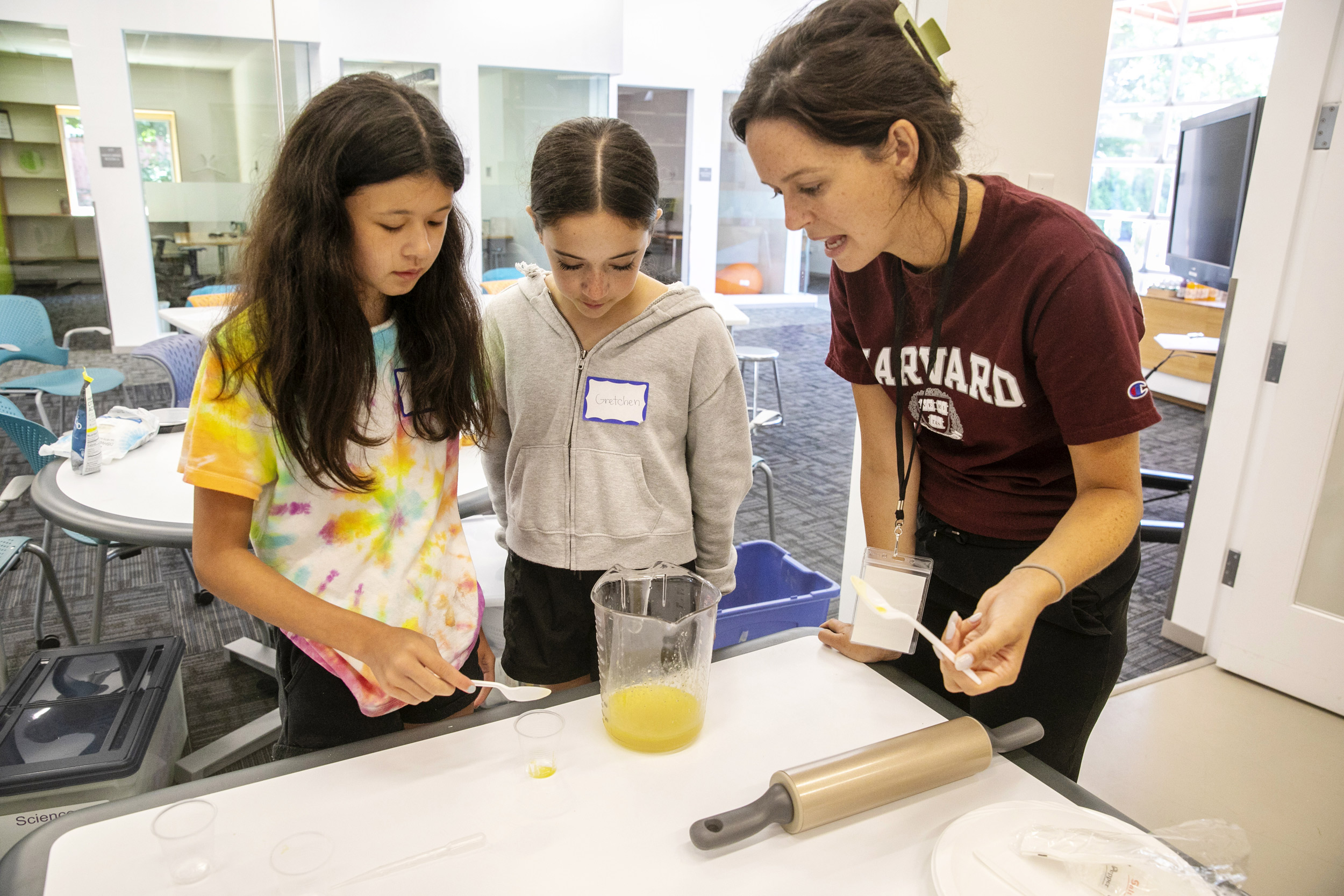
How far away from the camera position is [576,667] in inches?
58.3

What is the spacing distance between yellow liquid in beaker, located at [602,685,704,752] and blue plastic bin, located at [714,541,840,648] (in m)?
0.71

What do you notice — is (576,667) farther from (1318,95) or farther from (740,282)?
(740,282)

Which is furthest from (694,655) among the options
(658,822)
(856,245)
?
(856,245)

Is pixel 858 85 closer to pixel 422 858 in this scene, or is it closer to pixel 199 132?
pixel 422 858

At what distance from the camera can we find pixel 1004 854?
2.56 ft

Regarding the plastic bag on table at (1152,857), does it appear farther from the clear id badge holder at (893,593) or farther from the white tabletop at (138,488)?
the white tabletop at (138,488)

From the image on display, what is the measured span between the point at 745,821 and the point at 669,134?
21.0 ft

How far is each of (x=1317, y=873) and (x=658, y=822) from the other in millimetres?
1896

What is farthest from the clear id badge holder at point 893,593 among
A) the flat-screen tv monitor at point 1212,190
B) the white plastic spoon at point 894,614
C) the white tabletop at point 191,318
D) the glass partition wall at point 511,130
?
the glass partition wall at point 511,130

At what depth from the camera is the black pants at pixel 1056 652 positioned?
1122 millimetres

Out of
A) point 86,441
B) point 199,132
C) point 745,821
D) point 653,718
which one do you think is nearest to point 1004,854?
point 745,821

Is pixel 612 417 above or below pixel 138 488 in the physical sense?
above

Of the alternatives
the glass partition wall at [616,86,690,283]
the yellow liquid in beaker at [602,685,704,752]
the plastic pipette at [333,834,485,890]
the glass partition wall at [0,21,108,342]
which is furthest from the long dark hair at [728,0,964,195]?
the glass partition wall at [616,86,690,283]

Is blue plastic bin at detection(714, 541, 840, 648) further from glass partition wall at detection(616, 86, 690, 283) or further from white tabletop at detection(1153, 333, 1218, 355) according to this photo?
glass partition wall at detection(616, 86, 690, 283)
